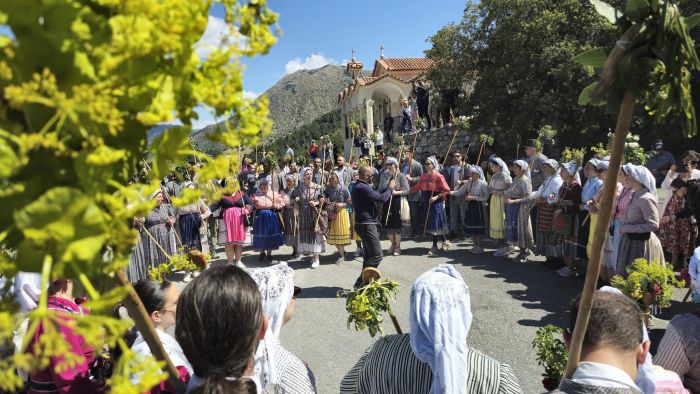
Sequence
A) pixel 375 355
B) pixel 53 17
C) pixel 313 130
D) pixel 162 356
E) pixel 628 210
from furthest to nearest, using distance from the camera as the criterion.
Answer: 1. pixel 313 130
2. pixel 628 210
3. pixel 375 355
4. pixel 162 356
5. pixel 53 17

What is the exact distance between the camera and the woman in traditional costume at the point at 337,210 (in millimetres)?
9172

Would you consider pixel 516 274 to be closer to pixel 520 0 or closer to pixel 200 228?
pixel 200 228

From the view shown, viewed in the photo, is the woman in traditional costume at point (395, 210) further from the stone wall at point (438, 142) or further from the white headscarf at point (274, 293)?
the stone wall at point (438, 142)

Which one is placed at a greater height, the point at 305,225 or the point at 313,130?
the point at 313,130

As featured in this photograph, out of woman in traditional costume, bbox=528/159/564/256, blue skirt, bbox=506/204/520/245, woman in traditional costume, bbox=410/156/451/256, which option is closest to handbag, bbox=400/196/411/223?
woman in traditional costume, bbox=410/156/451/256

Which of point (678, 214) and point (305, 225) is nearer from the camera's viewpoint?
point (678, 214)

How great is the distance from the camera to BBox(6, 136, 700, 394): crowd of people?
1.64m

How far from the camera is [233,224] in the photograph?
8898mm

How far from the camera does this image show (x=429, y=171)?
1023 cm

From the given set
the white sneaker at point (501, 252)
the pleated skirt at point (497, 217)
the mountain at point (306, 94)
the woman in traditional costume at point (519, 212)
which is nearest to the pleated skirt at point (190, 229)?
the pleated skirt at point (497, 217)

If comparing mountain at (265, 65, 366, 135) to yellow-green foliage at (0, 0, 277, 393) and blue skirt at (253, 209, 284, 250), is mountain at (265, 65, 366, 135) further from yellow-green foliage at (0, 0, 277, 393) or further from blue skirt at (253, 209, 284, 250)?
yellow-green foliage at (0, 0, 277, 393)

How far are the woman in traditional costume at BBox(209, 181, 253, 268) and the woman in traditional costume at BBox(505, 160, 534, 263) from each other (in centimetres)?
500

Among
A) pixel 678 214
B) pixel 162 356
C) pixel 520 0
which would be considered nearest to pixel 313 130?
pixel 520 0

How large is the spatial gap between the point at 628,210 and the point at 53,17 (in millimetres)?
6163
